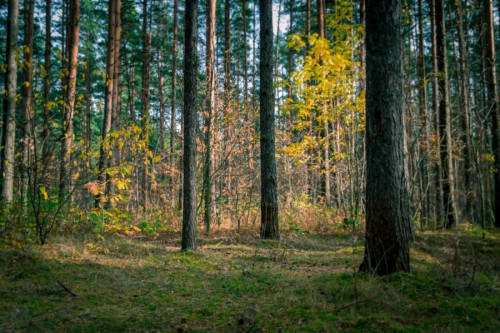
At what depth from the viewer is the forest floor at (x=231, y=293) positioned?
2.85 m

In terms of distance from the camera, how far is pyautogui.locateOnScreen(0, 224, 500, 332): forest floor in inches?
112

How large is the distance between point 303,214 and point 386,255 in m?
6.80

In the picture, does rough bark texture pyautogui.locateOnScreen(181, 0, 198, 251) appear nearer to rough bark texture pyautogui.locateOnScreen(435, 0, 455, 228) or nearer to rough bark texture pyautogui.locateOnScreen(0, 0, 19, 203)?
rough bark texture pyautogui.locateOnScreen(0, 0, 19, 203)

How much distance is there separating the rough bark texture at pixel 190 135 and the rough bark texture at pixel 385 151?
358cm

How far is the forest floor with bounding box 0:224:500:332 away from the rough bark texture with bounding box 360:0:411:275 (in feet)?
1.16

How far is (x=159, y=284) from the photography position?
4.36 m

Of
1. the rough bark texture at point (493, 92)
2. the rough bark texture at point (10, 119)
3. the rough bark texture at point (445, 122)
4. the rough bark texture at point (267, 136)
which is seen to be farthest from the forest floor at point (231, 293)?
the rough bark texture at point (493, 92)

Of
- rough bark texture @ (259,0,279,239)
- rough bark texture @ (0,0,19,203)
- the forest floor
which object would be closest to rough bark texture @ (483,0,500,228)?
the forest floor

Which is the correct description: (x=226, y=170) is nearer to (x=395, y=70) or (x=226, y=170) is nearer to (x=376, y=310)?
(x=395, y=70)

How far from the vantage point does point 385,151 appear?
4113 mm

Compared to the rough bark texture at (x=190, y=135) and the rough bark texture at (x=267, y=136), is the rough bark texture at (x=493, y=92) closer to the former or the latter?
the rough bark texture at (x=267, y=136)

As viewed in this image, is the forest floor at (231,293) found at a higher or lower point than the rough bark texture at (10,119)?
lower

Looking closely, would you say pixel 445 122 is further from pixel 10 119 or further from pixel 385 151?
pixel 10 119

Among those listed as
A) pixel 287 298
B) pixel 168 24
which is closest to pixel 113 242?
pixel 287 298
